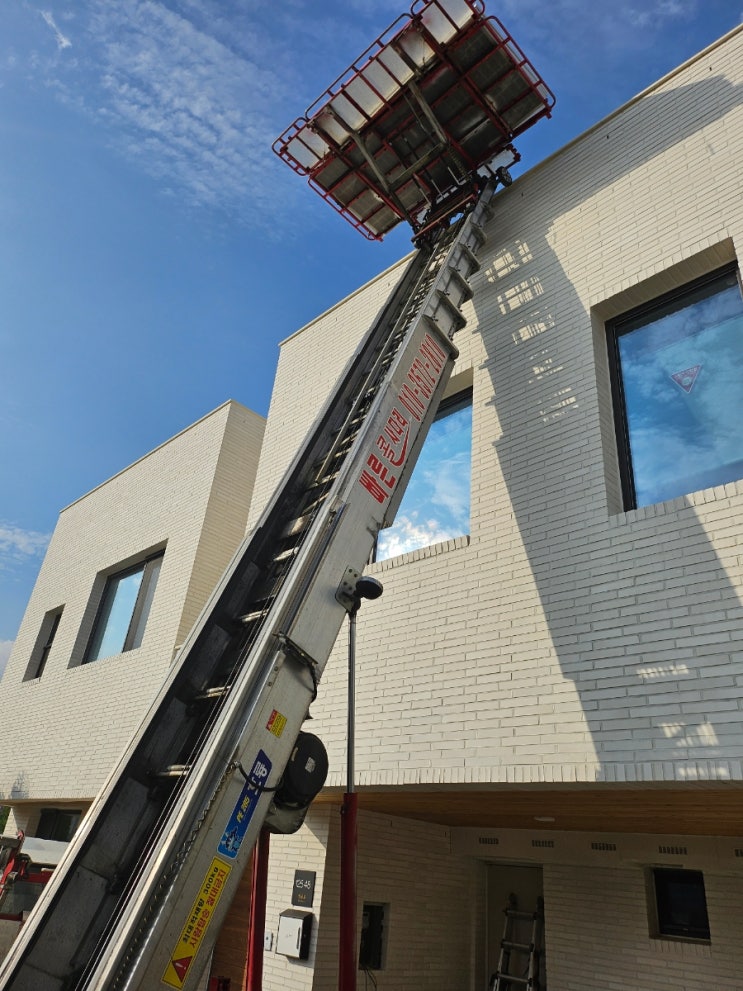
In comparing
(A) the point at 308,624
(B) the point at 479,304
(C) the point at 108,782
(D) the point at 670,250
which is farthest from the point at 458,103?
(C) the point at 108,782

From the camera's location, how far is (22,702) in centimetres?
1251

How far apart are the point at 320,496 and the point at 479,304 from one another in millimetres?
3683

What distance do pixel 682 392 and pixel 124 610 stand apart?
9290mm

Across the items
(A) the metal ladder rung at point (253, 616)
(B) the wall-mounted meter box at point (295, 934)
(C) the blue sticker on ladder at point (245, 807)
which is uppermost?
(A) the metal ladder rung at point (253, 616)

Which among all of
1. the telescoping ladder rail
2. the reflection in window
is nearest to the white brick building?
the reflection in window

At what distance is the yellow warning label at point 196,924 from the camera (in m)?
2.92

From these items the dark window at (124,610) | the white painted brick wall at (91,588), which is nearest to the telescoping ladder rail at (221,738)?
the white painted brick wall at (91,588)

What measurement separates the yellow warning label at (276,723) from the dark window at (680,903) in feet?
17.6

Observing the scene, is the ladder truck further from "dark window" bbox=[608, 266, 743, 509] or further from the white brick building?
"dark window" bbox=[608, 266, 743, 509]

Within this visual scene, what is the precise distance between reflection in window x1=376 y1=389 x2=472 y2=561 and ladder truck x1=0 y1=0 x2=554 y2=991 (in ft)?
4.54

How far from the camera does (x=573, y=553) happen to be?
218 inches

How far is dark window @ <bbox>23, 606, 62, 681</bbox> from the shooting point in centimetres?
1332

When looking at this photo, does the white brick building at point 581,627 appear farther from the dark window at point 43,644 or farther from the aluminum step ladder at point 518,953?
the dark window at point 43,644

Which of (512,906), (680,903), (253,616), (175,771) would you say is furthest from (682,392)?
(512,906)
